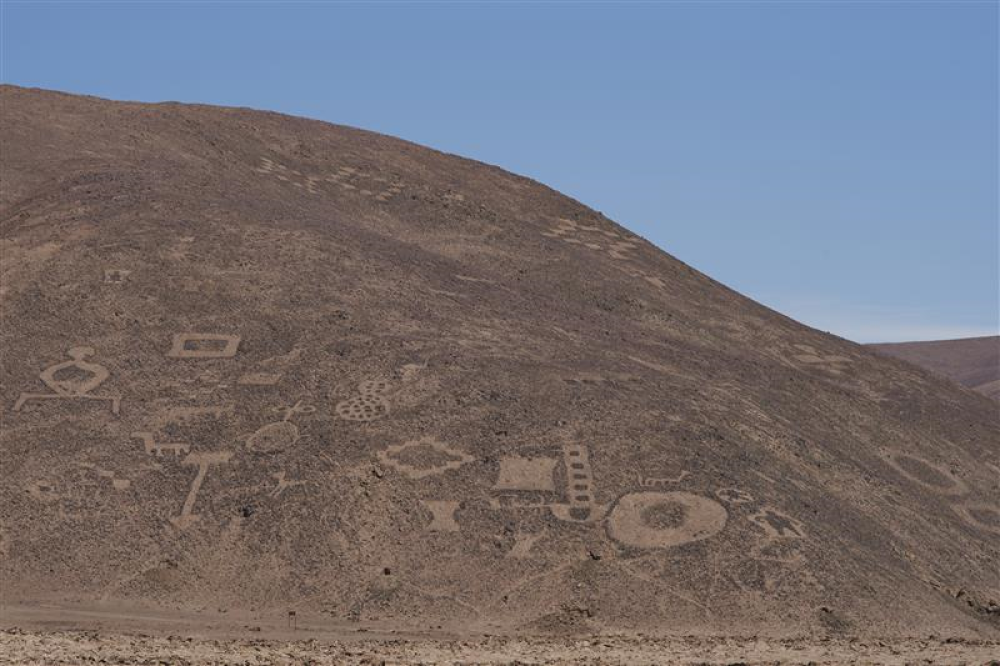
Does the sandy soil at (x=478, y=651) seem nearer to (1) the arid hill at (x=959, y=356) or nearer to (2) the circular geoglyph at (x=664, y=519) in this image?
(2) the circular geoglyph at (x=664, y=519)

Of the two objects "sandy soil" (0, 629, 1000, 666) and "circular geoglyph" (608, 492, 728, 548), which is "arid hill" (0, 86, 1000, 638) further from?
"sandy soil" (0, 629, 1000, 666)

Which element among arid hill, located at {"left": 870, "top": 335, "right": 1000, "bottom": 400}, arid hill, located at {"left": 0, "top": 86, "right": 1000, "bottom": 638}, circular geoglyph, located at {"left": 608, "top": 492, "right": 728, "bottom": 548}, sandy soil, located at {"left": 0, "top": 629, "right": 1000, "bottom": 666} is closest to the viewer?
sandy soil, located at {"left": 0, "top": 629, "right": 1000, "bottom": 666}

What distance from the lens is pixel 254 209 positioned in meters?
Answer: 29.6

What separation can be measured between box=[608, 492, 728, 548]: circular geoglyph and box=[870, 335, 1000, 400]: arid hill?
58472 millimetres

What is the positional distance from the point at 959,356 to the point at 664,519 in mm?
70776

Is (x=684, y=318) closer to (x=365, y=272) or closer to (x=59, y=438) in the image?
(x=365, y=272)

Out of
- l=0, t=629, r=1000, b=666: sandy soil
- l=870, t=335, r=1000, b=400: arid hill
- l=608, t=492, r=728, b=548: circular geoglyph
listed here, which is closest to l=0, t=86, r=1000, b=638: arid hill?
l=608, t=492, r=728, b=548: circular geoglyph

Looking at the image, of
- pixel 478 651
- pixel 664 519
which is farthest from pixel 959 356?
pixel 478 651

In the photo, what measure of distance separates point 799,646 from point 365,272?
1282cm

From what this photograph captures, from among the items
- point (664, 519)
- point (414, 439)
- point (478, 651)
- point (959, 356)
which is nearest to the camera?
point (478, 651)

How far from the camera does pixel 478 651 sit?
54.7ft

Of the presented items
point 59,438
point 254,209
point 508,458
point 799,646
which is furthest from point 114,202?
point 799,646

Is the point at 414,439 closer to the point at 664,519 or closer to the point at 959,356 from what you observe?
the point at 664,519

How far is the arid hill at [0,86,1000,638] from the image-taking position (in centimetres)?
1925
